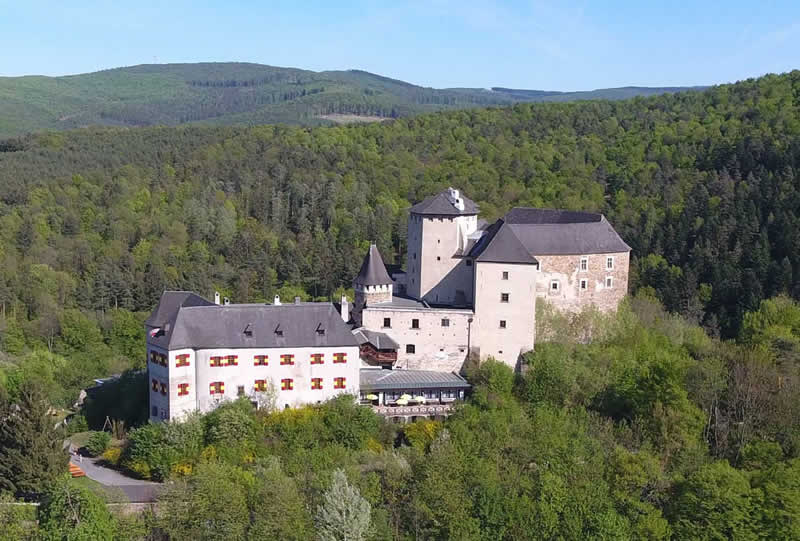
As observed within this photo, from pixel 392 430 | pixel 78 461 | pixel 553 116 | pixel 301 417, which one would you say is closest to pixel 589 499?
pixel 392 430

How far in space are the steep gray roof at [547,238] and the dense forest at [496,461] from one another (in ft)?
14.9

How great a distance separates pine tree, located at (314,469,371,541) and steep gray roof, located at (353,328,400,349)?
1568 centimetres

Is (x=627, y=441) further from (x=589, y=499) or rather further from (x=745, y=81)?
(x=745, y=81)

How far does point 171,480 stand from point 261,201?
3183 inches

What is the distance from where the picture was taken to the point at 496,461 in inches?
1820

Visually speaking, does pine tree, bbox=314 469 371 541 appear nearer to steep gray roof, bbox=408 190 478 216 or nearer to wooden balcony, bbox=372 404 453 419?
wooden balcony, bbox=372 404 453 419

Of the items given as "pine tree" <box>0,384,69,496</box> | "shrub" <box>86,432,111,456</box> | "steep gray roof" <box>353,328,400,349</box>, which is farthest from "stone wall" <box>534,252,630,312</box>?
"pine tree" <box>0,384,69,496</box>

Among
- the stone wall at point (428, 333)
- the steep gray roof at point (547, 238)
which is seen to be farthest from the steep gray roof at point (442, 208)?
the stone wall at point (428, 333)

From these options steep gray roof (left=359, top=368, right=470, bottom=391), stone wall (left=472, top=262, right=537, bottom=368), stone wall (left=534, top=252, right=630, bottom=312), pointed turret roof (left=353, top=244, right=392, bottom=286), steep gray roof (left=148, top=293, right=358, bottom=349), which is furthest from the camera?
stone wall (left=534, top=252, right=630, bottom=312)

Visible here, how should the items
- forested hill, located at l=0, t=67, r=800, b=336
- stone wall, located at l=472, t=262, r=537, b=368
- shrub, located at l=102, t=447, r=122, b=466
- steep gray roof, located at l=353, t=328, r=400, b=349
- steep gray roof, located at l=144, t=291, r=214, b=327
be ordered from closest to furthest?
shrub, located at l=102, t=447, r=122, b=466, steep gray roof, located at l=144, t=291, r=214, b=327, steep gray roof, located at l=353, t=328, r=400, b=349, stone wall, located at l=472, t=262, r=537, b=368, forested hill, located at l=0, t=67, r=800, b=336

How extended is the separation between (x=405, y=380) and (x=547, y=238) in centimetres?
1387

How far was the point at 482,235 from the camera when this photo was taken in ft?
198

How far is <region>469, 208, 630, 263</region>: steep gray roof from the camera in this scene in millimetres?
56281

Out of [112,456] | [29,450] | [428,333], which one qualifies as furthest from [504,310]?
[29,450]
